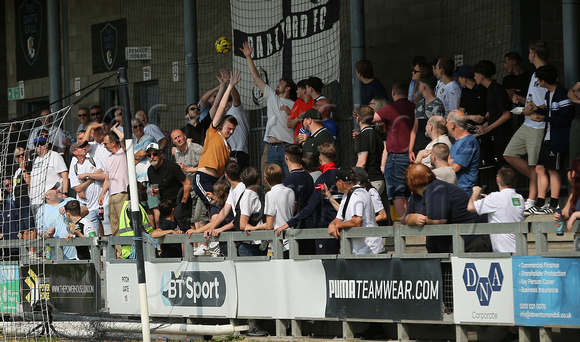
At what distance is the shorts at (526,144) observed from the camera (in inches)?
399

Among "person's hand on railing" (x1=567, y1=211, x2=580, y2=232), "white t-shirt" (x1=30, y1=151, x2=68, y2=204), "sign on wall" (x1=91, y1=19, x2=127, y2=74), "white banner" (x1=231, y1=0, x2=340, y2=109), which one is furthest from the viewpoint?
"sign on wall" (x1=91, y1=19, x2=127, y2=74)

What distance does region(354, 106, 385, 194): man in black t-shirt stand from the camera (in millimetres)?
10273

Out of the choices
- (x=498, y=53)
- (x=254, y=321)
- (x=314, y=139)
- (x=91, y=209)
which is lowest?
(x=254, y=321)

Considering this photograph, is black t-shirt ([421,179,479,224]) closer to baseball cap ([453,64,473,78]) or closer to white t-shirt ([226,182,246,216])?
white t-shirt ([226,182,246,216])

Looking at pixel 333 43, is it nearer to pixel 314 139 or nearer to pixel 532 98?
pixel 314 139

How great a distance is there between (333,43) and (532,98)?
344 cm

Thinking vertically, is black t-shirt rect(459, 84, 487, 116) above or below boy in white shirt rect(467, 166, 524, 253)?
above

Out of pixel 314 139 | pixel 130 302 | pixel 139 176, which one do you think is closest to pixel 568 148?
pixel 314 139

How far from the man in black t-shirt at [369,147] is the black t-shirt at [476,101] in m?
1.31

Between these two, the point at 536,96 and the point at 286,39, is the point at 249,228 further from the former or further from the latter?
the point at 286,39

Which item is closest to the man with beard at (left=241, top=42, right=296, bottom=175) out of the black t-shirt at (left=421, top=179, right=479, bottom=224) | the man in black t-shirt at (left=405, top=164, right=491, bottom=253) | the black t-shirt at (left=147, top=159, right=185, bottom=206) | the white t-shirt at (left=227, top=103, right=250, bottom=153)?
the white t-shirt at (left=227, top=103, right=250, bottom=153)

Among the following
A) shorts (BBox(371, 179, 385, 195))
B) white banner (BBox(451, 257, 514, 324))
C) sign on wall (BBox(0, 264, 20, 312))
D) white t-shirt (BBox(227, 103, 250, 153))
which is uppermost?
white t-shirt (BBox(227, 103, 250, 153))

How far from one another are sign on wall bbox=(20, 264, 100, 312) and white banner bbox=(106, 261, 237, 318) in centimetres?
26

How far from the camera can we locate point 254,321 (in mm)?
9945
